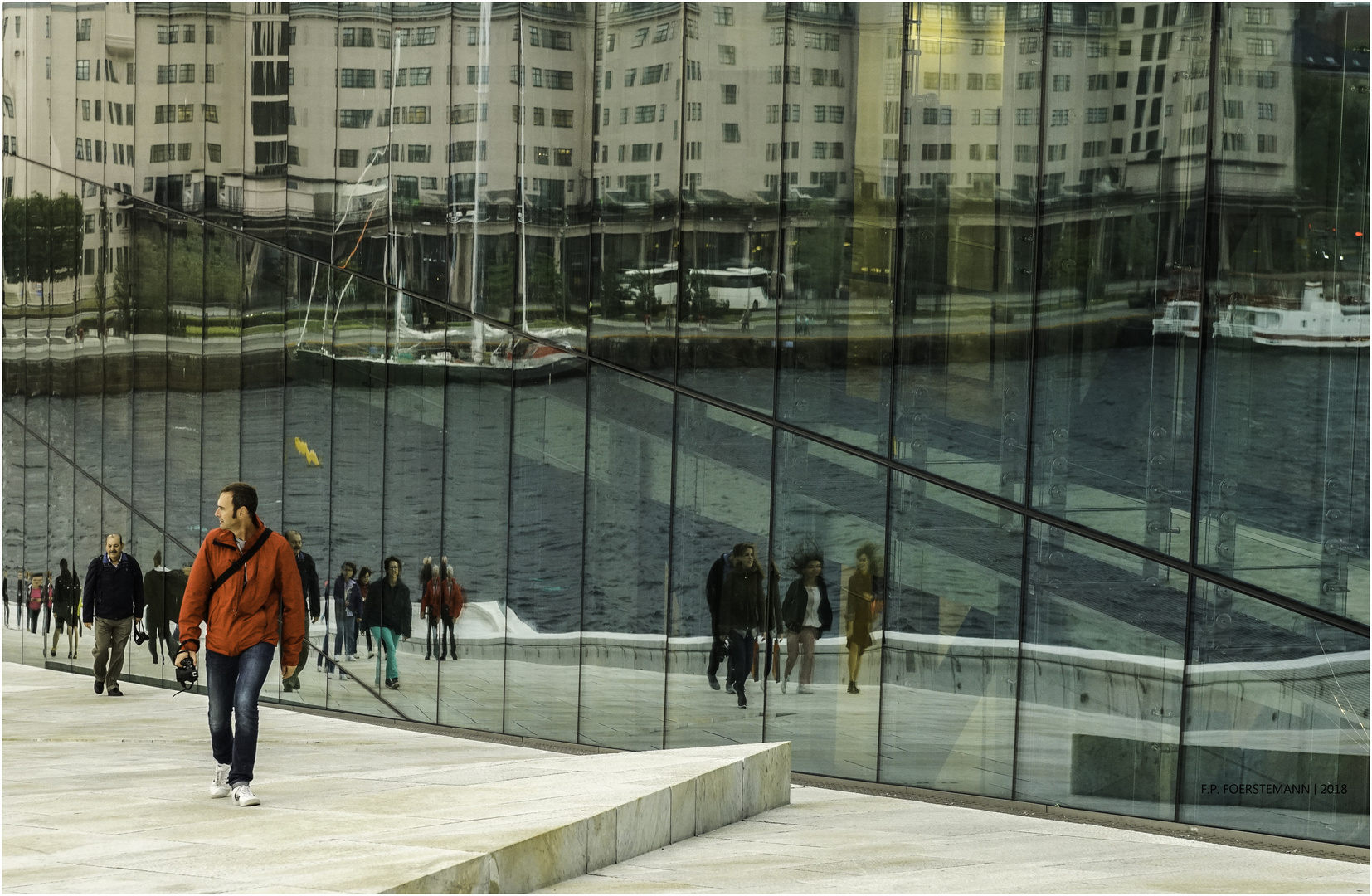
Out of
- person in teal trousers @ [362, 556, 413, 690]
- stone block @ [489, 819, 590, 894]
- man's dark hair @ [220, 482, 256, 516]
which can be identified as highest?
man's dark hair @ [220, 482, 256, 516]

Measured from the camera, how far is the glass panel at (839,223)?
11.2 metres

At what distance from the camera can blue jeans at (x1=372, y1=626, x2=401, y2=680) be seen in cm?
1434

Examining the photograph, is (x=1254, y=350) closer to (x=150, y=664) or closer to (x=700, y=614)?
(x=700, y=614)

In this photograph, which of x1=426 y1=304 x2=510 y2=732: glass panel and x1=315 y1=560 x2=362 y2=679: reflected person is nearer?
x1=426 y1=304 x2=510 y2=732: glass panel

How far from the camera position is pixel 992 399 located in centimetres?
1073

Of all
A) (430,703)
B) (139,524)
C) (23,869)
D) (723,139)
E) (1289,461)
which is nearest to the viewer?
(23,869)

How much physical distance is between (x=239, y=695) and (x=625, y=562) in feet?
19.0

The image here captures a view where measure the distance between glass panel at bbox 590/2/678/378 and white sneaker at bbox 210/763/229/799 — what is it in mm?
5982

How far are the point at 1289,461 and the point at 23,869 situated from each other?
27.1 ft

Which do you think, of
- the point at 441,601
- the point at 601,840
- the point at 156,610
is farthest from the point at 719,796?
the point at 156,610

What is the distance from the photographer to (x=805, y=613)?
11594 mm

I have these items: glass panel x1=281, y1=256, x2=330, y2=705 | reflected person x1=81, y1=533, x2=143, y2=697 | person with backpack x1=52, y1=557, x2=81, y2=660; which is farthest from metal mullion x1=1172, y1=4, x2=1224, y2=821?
person with backpack x1=52, y1=557, x2=81, y2=660

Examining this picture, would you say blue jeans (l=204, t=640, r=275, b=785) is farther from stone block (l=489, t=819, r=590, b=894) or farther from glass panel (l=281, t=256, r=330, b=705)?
glass panel (l=281, t=256, r=330, b=705)

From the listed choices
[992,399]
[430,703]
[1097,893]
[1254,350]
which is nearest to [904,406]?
[992,399]
